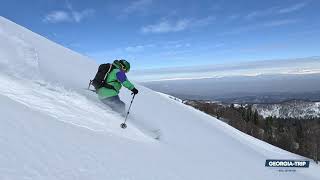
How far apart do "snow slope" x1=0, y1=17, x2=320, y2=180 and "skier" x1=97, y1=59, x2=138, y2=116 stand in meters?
0.39

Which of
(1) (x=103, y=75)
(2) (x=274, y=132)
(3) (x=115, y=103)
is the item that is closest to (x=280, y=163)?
(3) (x=115, y=103)

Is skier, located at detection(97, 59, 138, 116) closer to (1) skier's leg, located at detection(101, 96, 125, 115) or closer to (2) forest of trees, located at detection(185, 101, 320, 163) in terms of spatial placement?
(1) skier's leg, located at detection(101, 96, 125, 115)

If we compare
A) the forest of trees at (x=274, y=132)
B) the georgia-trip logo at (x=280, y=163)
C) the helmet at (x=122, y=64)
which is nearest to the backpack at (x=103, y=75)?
the helmet at (x=122, y=64)

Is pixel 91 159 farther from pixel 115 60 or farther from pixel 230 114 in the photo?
pixel 230 114

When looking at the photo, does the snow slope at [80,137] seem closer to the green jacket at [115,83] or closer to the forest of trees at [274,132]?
the green jacket at [115,83]

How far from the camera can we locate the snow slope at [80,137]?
821cm

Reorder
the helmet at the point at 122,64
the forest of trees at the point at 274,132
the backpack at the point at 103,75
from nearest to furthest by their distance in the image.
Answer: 1. the helmet at the point at 122,64
2. the backpack at the point at 103,75
3. the forest of trees at the point at 274,132

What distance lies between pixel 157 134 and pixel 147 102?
25.2ft

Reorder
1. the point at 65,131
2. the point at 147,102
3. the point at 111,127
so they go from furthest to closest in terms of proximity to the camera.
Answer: the point at 147,102, the point at 111,127, the point at 65,131

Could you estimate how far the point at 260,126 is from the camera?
159 m

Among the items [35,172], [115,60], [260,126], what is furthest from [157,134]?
[260,126]

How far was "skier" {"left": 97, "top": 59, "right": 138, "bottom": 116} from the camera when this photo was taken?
14.5 m

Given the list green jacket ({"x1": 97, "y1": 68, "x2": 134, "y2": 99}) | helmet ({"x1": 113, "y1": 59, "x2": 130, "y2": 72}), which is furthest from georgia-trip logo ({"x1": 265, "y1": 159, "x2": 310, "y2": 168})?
helmet ({"x1": 113, "y1": 59, "x2": 130, "y2": 72})

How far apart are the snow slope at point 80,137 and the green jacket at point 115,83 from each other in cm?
66
